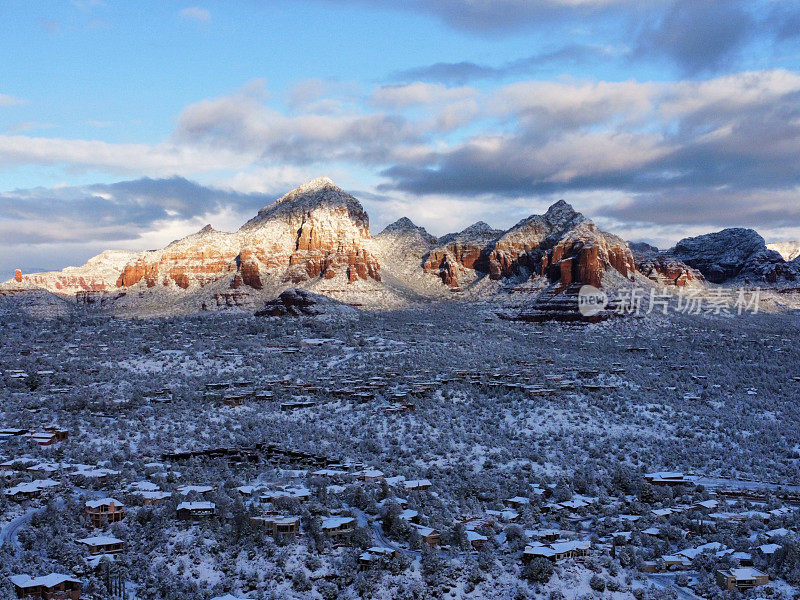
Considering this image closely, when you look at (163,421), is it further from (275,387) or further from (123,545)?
(123,545)

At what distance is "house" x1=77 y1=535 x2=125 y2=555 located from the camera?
1231 inches

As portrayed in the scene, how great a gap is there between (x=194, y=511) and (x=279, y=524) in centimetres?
463

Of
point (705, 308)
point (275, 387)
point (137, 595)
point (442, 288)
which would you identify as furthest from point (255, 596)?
point (442, 288)

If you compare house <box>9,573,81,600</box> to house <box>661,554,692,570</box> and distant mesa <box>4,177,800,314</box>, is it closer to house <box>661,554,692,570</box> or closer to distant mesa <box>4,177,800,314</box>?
house <box>661,554,692,570</box>

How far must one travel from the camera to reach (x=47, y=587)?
26.8 metres

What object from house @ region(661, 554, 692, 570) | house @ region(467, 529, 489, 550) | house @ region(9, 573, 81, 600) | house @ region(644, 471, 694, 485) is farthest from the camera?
house @ region(644, 471, 694, 485)

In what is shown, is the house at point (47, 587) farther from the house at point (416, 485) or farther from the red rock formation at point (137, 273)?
the red rock formation at point (137, 273)

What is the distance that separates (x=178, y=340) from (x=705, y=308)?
10857 cm

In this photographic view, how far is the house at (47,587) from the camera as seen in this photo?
2667cm

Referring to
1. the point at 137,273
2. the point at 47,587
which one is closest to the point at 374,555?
the point at 47,587

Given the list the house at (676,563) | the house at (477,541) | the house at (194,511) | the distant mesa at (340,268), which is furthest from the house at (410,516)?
the distant mesa at (340,268)

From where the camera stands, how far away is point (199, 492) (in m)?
39.0

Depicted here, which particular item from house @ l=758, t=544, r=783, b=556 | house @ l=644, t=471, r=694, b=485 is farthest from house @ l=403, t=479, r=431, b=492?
house @ l=758, t=544, r=783, b=556

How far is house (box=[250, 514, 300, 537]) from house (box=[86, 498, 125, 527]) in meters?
6.15
